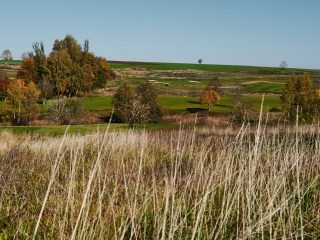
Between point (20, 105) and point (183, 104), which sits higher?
point (20, 105)

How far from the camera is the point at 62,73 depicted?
71.7 meters

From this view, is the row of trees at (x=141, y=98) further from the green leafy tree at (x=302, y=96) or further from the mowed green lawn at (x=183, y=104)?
the green leafy tree at (x=302, y=96)

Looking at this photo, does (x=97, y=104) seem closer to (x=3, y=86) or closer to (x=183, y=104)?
(x=183, y=104)

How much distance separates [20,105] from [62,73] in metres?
22.1

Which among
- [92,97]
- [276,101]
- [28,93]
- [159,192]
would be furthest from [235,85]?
[159,192]

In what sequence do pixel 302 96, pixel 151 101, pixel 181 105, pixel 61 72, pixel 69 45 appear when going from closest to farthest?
pixel 302 96
pixel 151 101
pixel 181 105
pixel 61 72
pixel 69 45

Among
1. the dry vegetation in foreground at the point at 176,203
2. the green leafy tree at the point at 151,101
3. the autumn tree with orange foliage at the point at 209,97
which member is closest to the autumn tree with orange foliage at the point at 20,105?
the green leafy tree at the point at 151,101

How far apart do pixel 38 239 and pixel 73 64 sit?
73.3 meters

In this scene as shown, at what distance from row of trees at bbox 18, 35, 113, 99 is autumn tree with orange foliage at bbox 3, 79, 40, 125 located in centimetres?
1392

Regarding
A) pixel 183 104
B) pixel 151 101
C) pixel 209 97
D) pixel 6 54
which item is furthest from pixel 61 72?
pixel 6 54

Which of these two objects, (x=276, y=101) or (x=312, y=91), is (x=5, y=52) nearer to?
(x=276, y=101)

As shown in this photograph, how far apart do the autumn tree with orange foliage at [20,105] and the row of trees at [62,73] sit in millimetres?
13921

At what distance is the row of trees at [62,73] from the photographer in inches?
2808

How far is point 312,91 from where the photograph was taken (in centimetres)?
3819
